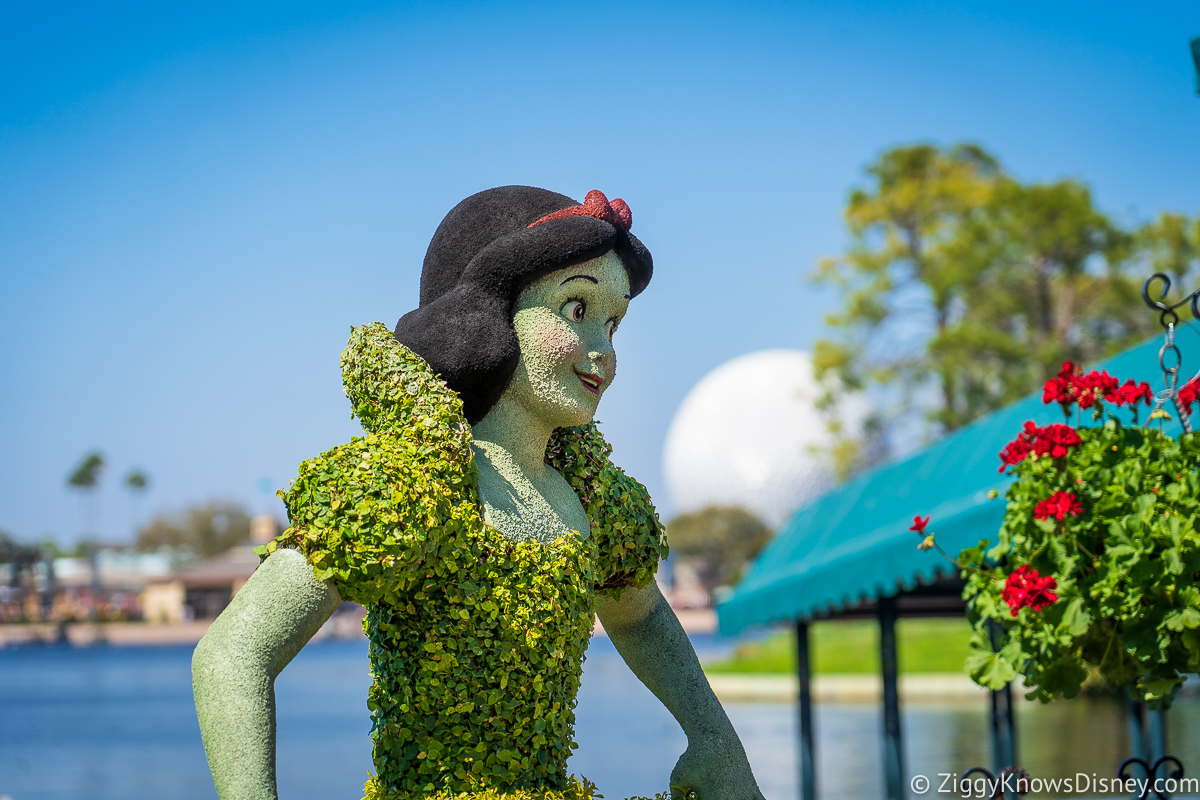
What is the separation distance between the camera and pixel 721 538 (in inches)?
2384

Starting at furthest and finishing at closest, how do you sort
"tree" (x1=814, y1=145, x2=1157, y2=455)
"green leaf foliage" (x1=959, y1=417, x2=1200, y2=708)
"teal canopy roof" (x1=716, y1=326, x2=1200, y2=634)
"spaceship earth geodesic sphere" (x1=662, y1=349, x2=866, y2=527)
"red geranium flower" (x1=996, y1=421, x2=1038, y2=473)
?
"spaceship earth geodesic sphere" (x1=662, y1=349, x2=866, y2=527) < "tree" (x1=814, y1=145, x2=1157, y2=455) < "teal canopy roof" (x1=716, y1=326, x2=1200, y2=634) < "red geranium flower" (x1=996, y1=421, x2=1038, y2=473) < "green leaf foliage" (x1=959, y1=417, x2=1200, y2=708)

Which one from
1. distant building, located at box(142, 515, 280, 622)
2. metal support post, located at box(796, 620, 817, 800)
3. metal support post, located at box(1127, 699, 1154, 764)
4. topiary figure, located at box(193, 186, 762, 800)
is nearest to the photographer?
topiary figure, located at box(193, 186, 762, 800)

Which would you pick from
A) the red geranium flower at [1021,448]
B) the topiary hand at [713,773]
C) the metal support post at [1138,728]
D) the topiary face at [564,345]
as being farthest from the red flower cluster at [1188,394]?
the metal support post at [1138,728]

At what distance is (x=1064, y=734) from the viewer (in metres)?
Answer: 17.0

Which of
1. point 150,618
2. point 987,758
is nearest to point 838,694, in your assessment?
point 987,758

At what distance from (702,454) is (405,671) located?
47.3 m

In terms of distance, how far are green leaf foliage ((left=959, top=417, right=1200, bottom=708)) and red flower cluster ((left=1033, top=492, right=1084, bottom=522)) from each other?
23 millimetres

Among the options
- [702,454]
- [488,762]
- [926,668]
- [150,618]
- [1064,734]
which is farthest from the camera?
[150,618]

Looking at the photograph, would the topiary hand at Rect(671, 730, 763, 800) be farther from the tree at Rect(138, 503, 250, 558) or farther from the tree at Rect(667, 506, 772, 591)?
the tree at Rect(138, 503, 250, 558)

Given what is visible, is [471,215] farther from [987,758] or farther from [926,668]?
[926,668]

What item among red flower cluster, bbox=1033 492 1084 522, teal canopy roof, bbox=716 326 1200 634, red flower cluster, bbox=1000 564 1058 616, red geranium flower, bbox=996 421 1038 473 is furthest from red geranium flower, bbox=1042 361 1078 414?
teal canopy roof, bbox=716 326 1200 634

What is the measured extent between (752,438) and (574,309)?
46.0m

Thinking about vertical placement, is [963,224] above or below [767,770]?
above

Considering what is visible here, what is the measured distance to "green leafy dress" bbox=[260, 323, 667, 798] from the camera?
3035 mm
